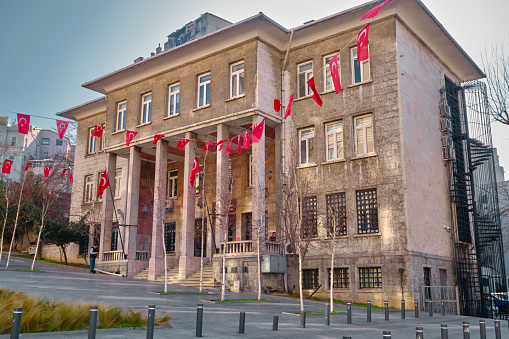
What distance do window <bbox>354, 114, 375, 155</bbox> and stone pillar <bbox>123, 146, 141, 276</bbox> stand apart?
14634 millimetres

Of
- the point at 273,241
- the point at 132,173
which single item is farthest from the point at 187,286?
the point at 132,173

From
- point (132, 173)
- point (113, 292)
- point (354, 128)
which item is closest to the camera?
point (113, 292)

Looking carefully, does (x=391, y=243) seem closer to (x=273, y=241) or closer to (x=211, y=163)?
(x=273, y=241)

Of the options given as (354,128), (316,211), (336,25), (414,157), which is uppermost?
(336,25)

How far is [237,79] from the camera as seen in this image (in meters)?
28.6

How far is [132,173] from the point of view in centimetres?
3256

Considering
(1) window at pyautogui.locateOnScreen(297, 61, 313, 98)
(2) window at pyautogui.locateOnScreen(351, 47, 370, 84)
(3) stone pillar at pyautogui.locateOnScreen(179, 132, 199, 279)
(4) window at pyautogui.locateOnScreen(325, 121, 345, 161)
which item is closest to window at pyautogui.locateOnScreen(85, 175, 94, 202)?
(3) stone pillar at pyautogui.locateOnScreen(179, 132, 199, 279)

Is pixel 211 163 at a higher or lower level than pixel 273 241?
higher

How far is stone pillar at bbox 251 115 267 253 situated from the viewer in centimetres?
2452

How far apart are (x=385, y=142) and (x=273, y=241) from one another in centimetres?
766

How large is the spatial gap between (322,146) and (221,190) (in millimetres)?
5855

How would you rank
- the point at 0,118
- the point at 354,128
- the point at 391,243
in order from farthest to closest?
the point at 0,118
the point at 354,128
the point at 391,243

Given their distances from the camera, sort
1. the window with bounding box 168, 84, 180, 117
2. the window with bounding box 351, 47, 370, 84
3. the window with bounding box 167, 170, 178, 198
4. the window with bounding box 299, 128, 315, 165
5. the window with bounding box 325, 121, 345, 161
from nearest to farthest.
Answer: the window with bounding box 351, 47, 370, 84, the window with bounding box 325, 121, 345, 161, the window with bounding box 299, 128, 315, 165, the window with bounding box 168, 84, 180, 117, the window with bounding box 167, 170, 178, 198

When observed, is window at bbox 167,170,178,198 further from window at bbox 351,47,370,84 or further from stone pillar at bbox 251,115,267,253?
window at bbox 351,47,370,84
